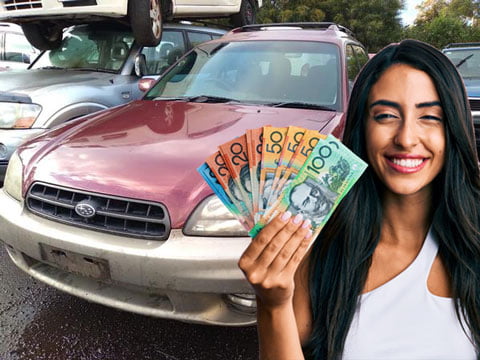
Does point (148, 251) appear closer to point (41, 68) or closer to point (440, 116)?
point (440, 116)

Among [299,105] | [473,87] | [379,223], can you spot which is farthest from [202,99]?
[473,87]

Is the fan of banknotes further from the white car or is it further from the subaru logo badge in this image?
the white car

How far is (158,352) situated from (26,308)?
95 cm

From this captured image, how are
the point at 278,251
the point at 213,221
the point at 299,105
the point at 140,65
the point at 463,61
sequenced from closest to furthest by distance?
the point at 278,251, the point at 213,221, the point at 299,105, the point at 140,65, the point at 463,61

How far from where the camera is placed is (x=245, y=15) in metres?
7.73

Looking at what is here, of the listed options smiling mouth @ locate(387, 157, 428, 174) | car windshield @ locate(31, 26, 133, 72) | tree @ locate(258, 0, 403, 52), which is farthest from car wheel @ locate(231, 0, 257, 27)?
tree @ locate(258, 0, 403, 52)

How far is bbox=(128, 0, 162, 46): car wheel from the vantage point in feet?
14.4

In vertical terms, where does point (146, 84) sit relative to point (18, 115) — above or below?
above

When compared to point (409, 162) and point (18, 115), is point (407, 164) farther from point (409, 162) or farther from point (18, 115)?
point (18, 115)

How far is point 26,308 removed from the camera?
8.45 ft

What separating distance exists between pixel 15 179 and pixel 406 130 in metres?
2.12

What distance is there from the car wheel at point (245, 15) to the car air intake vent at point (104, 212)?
6.02 meters

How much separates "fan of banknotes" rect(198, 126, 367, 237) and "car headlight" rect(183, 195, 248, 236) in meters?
0.91

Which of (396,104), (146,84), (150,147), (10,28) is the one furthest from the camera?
(10,28)
